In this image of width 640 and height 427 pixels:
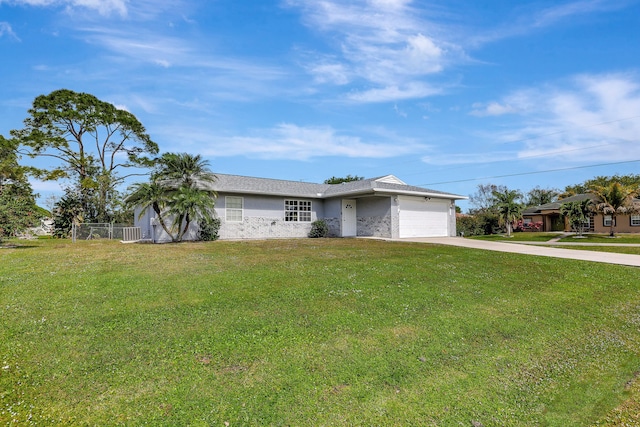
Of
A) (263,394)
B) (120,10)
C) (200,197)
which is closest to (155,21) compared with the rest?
(120,10)

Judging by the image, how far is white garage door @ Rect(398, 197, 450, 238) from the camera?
20.6m

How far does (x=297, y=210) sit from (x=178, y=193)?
7.71 m

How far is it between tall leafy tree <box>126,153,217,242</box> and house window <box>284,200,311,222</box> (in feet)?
16.0

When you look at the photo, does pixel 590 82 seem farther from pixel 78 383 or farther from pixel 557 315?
pixel 78 383

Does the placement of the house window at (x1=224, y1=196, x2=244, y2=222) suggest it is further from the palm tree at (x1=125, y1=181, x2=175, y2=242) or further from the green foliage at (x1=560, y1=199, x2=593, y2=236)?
the green foliage at (x1=560, y1=199, x2=593, y2=236)

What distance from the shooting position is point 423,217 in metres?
21.8

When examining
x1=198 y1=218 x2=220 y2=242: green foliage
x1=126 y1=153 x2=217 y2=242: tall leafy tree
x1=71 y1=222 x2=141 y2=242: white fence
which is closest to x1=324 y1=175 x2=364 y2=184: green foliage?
x1=126 y1=153 x2=217 y2=242: tall leafy tree

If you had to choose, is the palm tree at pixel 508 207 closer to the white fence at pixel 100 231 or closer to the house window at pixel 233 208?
the house window at pixel 233 208

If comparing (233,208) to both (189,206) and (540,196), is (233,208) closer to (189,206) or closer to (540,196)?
(189,206)

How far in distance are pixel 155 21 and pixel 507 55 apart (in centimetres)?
1462

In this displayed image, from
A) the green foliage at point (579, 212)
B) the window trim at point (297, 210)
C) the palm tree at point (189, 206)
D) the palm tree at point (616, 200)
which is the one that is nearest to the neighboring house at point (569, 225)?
the palm tree at point (616, 200)

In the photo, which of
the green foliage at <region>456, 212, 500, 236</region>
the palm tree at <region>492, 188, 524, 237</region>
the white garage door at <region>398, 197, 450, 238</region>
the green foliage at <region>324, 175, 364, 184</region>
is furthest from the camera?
the green foliage at <region>324, 175, 364, 184</region>

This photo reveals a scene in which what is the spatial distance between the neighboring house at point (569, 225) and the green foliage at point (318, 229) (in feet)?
80.7

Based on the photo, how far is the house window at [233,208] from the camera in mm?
19297
